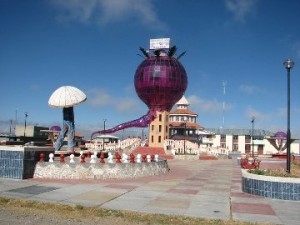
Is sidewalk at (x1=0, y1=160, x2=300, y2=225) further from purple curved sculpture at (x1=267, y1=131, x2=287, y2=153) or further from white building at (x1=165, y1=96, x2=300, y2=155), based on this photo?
purple curved sculpture at (x1=267, y1=131, x2=287, y2=153)

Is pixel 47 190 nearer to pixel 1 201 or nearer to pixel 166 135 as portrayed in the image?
pixel 1 201

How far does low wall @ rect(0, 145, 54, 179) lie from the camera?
1877 centimetres

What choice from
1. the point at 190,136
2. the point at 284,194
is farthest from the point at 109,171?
the point at 190,136

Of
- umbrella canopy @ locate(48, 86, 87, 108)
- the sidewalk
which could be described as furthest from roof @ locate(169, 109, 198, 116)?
the sidewalk

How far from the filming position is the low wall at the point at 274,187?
48.4 ft

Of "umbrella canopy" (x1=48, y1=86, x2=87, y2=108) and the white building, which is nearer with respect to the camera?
"umbrella canopy" (x1=48, y1=86, x2=87, y2=108)

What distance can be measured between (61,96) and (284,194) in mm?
22268

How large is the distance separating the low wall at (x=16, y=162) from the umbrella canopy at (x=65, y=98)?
12.7 metres

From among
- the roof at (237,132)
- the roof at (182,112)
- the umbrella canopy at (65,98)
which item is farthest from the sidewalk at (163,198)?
the roof at (237,132)

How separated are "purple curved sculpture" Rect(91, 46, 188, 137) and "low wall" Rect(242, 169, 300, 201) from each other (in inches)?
1738

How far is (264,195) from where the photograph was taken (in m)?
15.4

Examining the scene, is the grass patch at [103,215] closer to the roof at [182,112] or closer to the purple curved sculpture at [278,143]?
the roof at [182,112]

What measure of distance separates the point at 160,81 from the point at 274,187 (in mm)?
45125

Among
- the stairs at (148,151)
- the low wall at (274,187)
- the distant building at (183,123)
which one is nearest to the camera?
the low wall at (274,187)
